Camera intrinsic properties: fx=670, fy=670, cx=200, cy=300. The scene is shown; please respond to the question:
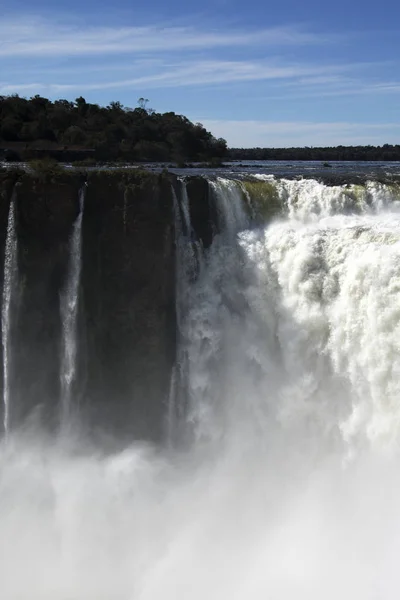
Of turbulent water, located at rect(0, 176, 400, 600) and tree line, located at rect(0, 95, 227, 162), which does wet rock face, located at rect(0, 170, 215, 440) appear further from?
tree line, located at rect(0, 95, 227, 162)

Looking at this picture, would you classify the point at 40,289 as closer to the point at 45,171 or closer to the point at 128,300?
the point at 128,300

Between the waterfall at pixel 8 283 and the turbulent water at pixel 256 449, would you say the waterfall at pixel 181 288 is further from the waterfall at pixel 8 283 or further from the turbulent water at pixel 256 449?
the waterfall at pixel 8 283

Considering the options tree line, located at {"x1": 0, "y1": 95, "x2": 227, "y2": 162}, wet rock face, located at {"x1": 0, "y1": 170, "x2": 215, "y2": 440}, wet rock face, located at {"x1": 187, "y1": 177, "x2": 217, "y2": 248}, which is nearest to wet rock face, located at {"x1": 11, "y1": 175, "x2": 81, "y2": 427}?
wet rock face, located at {"x1": 0, "y1": 170, "x2": 215, "y2": 440}

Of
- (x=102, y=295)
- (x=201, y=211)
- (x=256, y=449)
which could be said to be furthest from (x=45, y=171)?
(x=256, y=449)

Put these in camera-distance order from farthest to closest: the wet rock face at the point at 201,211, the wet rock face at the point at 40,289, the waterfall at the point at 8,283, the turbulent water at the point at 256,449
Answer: the wet rock face at the point at 201,211 → the wet rock face at the point at 40,289 → the waterfall at the point at 8,283 → the turbulent water at the point at 256,449

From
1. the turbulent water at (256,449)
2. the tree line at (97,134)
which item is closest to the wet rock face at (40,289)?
the turbulent water at (256,449)

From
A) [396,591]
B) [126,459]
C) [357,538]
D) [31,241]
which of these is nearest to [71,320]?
[31,241]

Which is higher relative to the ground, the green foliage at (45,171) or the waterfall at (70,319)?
the green foliage at (45,171)
